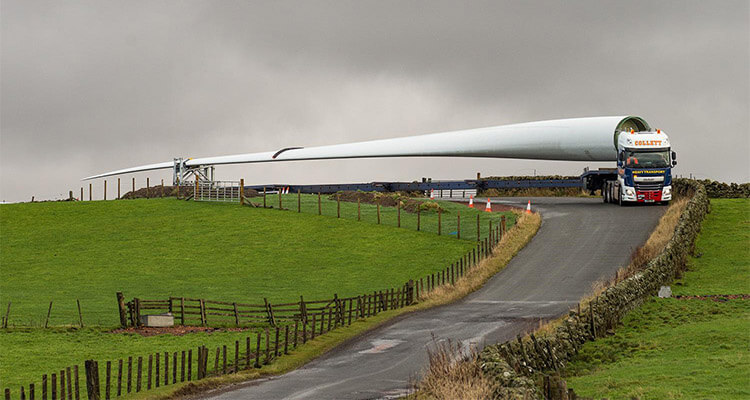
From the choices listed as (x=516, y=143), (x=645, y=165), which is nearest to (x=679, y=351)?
(x=645, y=165)

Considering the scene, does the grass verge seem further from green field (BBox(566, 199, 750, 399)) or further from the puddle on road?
green field (BBox(566, 199, 750, 399))

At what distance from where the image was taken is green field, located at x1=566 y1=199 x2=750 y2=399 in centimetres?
2184

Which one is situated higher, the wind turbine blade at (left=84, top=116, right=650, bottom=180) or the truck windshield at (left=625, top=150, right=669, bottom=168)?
the wind turbine blade at (left=84, top=116, right=650, bottom=180)

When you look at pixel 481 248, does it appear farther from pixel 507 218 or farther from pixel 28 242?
pixel 28 242

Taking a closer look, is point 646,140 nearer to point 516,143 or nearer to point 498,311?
point 516,143

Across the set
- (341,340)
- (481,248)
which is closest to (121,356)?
(341,340)

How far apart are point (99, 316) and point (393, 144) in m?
50.8

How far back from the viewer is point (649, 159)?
66.7 metres

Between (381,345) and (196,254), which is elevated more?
(196,254)

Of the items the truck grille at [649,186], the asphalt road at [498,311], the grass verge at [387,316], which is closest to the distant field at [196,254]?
the grass verge at [387,316]

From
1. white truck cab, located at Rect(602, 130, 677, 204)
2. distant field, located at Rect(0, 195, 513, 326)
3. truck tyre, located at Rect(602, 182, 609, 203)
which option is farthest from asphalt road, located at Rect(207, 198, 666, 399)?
distant field, located at Rect(0, 195, 513, 326)

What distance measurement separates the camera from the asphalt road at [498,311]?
27.8 metres

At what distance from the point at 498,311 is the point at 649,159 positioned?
30045 mm

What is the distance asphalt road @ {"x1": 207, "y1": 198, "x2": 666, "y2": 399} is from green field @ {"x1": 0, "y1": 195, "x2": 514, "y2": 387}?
5.36 meters
